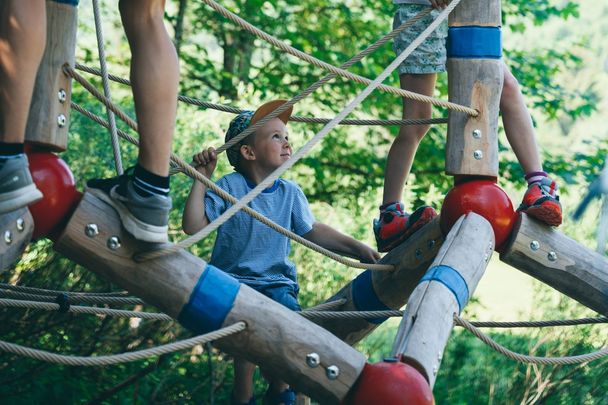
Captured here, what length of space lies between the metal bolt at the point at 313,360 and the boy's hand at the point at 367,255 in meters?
1.27

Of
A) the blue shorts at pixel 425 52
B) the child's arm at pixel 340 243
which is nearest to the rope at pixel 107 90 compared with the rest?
the child's arm at pixel 340 243

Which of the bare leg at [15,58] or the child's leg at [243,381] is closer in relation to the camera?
the bare leg at [15,58]

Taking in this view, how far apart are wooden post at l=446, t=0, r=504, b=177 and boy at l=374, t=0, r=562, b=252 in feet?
0.44

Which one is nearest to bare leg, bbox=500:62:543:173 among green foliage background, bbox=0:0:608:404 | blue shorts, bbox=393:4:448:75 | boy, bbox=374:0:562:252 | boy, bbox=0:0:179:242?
boy, bbox=374:0:562:252

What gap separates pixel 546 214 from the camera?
3.55m

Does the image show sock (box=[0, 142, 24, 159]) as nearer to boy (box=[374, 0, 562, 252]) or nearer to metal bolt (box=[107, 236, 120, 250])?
metal bolt (box=[107, 236, 120, 250])

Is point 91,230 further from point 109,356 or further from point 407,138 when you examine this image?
point 407,138

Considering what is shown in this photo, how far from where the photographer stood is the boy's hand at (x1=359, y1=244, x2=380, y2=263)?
4.03 m

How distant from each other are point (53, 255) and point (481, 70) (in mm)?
3179

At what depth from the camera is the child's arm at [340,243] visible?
4.02m

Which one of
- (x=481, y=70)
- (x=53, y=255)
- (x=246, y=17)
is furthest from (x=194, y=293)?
(x=246, y=17)

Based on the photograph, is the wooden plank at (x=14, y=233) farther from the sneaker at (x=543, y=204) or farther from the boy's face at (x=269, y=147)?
the sneaker at (x=543, y=204)

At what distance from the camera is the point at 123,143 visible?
21.0ft

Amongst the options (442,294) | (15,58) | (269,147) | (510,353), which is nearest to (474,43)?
(269,147)
